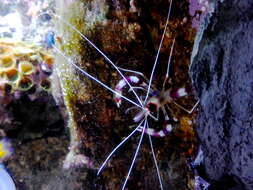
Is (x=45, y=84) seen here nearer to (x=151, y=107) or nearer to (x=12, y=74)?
(x=12, y=74)

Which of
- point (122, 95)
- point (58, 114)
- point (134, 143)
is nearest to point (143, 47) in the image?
point (122, 95)

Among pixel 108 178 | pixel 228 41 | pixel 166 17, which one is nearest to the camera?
pixel 228 41

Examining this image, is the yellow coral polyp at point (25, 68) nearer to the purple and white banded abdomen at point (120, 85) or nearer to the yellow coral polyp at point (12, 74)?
the yellow coral polyp at point (12, 74)

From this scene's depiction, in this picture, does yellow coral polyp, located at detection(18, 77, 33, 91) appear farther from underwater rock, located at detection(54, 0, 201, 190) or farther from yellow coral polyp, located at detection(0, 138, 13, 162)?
yellow coral polyp, located at detection(0, 138, 13, 162)

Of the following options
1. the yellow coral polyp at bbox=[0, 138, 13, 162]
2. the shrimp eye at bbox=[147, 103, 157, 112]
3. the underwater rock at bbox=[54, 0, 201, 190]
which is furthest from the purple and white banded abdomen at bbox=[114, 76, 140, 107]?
the yellow coral polyp at bbox=[0, 138, 13, 162]

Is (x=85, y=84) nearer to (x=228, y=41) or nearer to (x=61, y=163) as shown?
(x=61, y=163)

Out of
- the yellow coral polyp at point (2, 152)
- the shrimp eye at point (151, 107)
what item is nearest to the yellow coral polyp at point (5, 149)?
the yellow coral polyp at point (2, 152)
